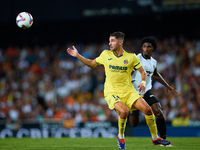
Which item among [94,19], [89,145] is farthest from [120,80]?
[94,19]

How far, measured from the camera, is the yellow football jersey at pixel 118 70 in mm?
7816

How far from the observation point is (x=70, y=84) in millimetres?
18578

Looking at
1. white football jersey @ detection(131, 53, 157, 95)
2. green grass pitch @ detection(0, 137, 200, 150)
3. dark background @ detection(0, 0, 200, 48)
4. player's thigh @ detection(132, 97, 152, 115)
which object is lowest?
green grass pitch @ detection(0, 137, 200, 150)

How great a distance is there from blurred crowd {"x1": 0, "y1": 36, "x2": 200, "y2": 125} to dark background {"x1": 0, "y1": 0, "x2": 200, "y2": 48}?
836mm

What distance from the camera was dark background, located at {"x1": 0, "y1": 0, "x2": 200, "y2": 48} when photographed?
1681 cm

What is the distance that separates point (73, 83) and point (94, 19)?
4.56 meters

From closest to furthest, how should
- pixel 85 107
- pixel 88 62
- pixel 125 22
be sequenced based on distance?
pixel 88 62
pixel 85 107
pixel 125 22

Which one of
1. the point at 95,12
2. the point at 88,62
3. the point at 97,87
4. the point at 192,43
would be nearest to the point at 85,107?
the point at 97,87

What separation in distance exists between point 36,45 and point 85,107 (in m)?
7.20

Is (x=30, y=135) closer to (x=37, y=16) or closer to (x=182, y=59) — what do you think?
(x=37, y=16)

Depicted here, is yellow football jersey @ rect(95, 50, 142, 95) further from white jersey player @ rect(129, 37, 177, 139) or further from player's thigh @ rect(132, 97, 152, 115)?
white jersey player @ rect(129, 37, 177, 139)

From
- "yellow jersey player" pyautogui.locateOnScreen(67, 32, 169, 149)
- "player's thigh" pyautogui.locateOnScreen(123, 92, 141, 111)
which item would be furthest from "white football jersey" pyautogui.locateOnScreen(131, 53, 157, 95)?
"player's thigh" pyautogui.locateOnScreen(123, 92, 141, 111)

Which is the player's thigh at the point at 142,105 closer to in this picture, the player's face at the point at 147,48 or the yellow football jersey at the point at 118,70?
the yellow football jersey at the point at 118,70

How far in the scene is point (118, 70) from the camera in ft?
25.6
